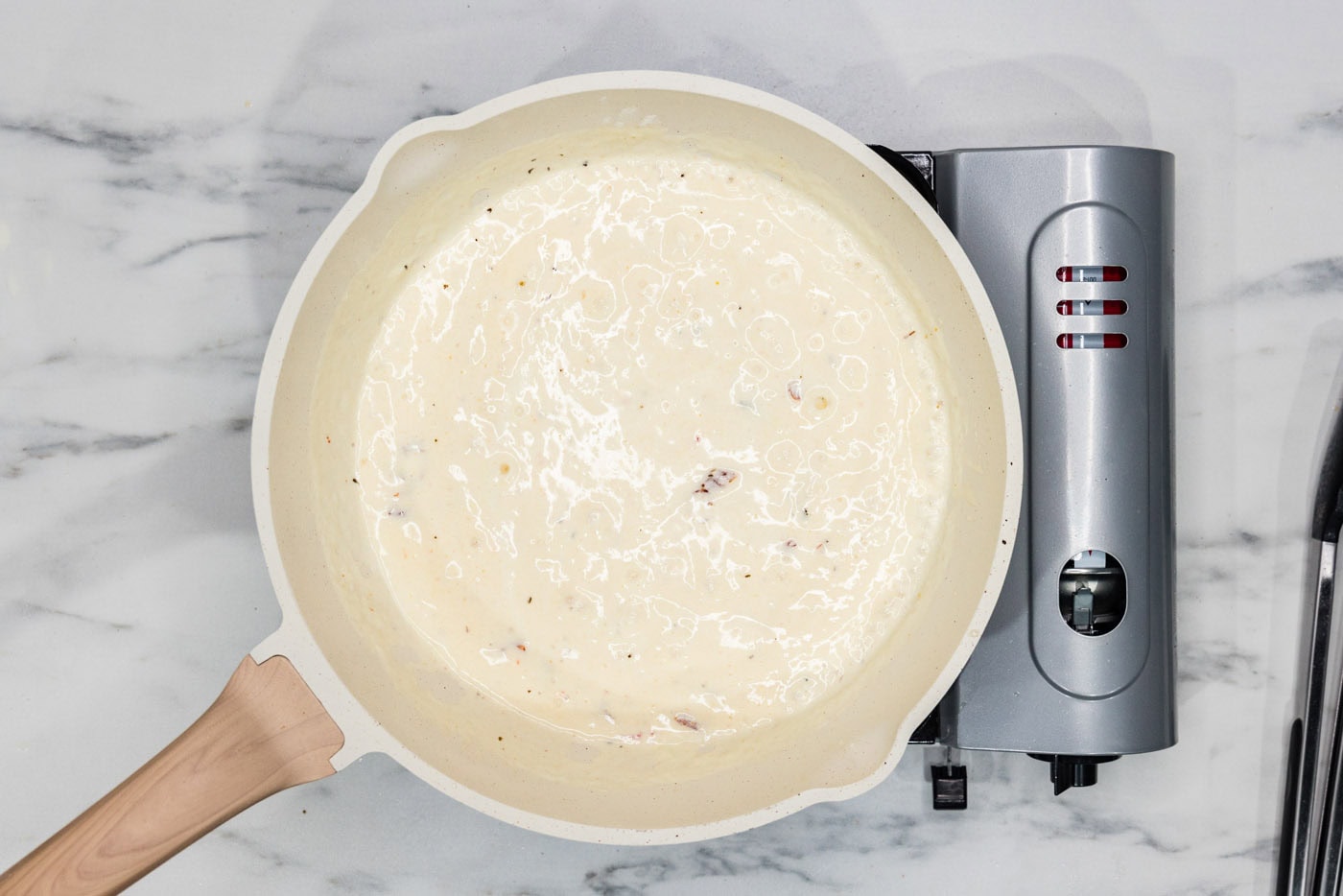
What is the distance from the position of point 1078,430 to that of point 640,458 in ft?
0.79

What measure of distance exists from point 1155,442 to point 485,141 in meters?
0.39

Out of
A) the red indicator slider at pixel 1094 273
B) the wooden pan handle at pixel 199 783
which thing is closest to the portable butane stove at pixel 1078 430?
the red indicator slider at pixel 1094 273

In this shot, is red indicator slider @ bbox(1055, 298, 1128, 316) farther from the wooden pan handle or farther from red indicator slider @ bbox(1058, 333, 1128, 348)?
the wooden pan handle

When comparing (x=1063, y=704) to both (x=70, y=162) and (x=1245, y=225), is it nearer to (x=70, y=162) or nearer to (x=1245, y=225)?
(x=1245, y=225)

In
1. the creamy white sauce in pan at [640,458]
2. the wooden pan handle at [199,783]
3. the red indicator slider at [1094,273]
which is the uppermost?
the red indicator slider at [1094,273]

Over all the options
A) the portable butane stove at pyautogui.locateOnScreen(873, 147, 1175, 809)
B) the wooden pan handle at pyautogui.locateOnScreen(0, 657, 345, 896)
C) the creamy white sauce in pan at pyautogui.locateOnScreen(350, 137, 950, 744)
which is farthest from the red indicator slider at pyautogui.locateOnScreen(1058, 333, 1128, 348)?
the wooden pan handle at pyautogui.locateOnScreen(0, 657, 345, 896)

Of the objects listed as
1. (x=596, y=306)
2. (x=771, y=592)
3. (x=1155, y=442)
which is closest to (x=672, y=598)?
(x=771, y=592)

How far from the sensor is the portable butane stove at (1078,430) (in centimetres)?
50

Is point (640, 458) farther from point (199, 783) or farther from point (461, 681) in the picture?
point (199, 783)

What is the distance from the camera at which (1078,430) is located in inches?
20.0

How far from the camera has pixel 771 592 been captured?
55 cm

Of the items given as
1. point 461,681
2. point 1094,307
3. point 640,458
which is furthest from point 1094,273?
point 461,681

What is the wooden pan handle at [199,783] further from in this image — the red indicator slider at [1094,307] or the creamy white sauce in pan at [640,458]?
the red indicator slider at [1094,307]

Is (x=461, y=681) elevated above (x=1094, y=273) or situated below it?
below
